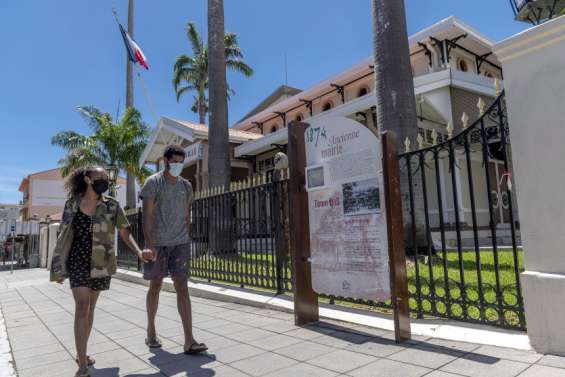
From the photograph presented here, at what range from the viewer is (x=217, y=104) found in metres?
11.9

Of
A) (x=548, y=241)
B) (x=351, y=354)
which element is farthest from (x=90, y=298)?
(x=548, y=241)

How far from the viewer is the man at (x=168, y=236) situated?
3.76 m

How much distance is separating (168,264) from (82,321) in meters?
0.90

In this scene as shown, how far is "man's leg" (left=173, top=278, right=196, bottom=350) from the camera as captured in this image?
3715 mm

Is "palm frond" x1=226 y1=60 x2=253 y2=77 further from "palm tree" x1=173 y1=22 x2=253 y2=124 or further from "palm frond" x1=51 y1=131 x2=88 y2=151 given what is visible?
"palm frond" x1=51 y1=131 x2=88 y2=151

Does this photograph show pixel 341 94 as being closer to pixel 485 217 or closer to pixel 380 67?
pixel 485 217

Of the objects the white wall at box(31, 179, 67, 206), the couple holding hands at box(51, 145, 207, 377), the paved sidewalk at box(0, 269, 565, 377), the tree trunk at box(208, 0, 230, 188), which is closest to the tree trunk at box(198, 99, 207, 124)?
the tree trunk at box(208, 0, 230, 188)

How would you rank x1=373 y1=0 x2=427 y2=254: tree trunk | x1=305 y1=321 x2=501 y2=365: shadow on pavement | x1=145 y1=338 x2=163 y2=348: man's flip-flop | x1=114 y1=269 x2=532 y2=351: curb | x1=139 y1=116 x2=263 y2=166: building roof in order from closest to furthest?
x1=305 y1=321 x2=501 y2=365: shadow on pavement → x1=114 y1=269 x2=532 y2=351: curb → x1=145 y1=338 x2=163 y2=348: man's flip-flop → x1=373 y1=0 x2=427 y2=254: tree trunk → x1=139 y1=116 x2=263 y2=166: building roof

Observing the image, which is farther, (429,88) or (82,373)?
(429,88)

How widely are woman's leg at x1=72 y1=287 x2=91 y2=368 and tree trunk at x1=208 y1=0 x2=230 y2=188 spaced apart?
828 centimetres

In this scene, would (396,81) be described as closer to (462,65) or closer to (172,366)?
(172,366)

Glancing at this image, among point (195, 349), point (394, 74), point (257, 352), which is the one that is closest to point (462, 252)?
point (394, 74)

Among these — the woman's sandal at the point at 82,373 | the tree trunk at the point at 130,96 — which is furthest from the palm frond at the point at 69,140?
the woman's sandal at the point at 82,373

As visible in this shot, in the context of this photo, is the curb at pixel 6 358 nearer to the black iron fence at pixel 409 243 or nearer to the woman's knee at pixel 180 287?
the woman's knee at pixel 180 287
